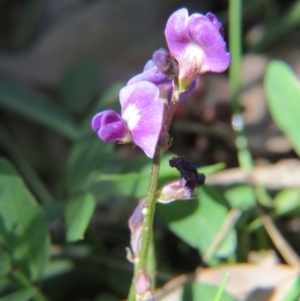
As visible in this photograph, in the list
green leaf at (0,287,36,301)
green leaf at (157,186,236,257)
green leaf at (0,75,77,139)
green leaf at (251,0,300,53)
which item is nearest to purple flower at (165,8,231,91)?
green leaf at (157,186,236,257)

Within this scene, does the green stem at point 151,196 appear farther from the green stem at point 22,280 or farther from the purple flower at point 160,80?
the green stem at point 22,280

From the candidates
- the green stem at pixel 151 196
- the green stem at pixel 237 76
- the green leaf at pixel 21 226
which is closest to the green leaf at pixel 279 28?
the green stem at pixel 237 76

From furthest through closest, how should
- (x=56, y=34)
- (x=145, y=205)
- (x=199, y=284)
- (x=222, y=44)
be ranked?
(x=56, y=34) < (x=199, y=284) < (x=145, y=205) < (x=222, y=44)

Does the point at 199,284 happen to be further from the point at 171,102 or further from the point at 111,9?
the point at 111,9

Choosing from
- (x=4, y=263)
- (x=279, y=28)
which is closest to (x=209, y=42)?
(x=4, y=263)

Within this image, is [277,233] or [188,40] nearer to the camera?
[188,40]

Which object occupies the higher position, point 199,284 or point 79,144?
point 79,144

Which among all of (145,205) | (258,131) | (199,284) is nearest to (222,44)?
(145,205)
